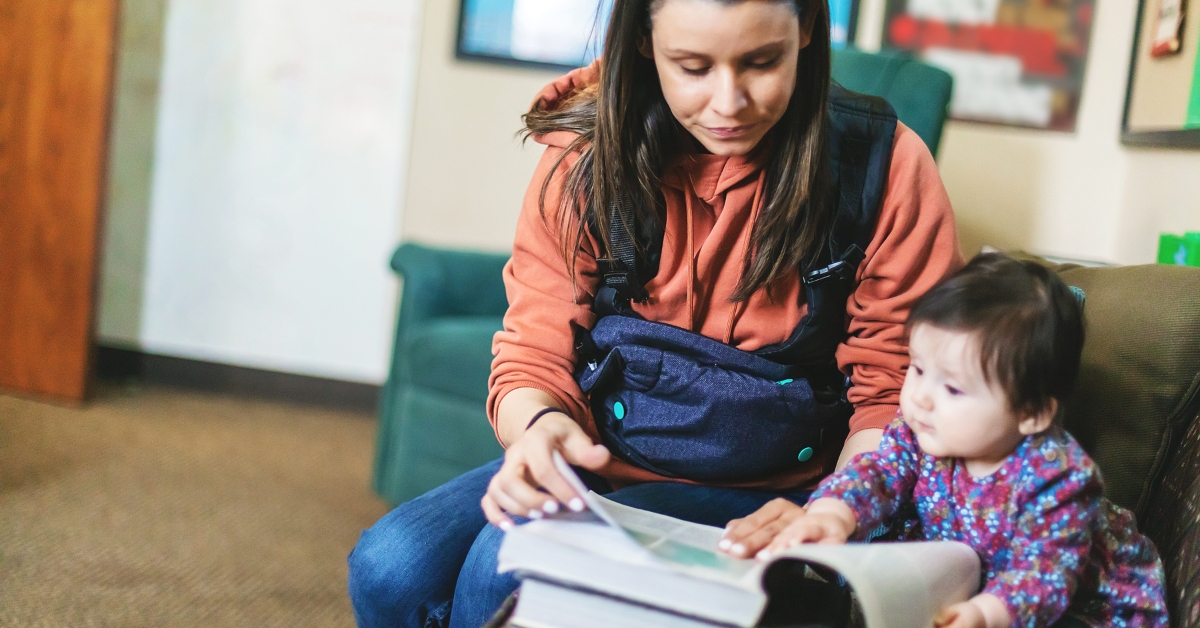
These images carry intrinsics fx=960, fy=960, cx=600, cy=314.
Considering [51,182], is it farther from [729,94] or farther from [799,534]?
[799,534]

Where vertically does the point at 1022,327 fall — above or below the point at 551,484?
above

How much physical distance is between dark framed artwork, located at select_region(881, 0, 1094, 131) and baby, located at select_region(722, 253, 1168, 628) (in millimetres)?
1534

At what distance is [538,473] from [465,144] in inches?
84.0

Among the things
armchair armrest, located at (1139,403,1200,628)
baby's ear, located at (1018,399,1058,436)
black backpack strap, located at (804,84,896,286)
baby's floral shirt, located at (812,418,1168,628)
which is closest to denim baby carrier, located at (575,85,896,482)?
black backpack strap, located at (804,84,896,286)

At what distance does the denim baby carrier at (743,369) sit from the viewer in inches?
38.8

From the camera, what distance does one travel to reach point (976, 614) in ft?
2.50

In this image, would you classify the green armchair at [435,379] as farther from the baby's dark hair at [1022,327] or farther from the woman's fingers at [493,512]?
the baby's dark hair at [1022,327]

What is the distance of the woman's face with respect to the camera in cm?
88

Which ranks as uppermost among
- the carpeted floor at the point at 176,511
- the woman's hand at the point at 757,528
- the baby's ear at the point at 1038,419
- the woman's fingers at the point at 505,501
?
the baby's ear at the point at 1038,419

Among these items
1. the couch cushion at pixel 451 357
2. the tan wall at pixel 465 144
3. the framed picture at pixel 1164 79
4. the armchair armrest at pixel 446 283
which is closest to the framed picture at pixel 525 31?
the tan wall at pixel 465 144

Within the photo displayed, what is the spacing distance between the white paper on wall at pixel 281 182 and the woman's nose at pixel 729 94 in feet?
6.97

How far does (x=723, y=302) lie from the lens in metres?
1.05

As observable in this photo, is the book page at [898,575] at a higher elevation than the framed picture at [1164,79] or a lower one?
lower

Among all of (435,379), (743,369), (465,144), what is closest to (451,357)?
(435,379)
